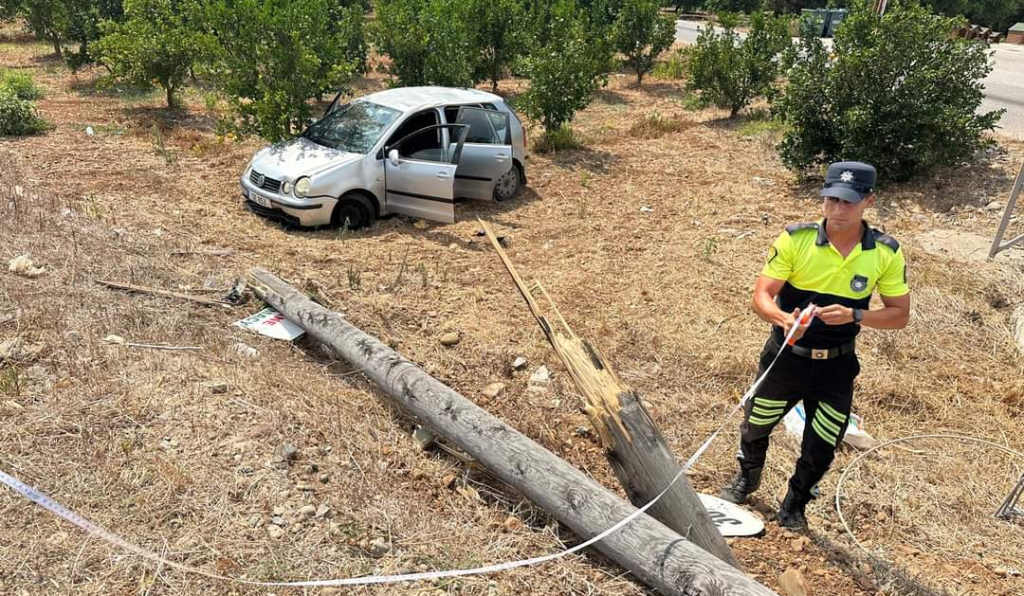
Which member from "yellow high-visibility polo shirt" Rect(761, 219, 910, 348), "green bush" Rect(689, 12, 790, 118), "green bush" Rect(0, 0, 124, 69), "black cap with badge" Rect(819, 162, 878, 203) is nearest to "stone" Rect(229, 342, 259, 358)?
"yellow high-visibility polo shirt" Rect(761, 219, 910, 348)

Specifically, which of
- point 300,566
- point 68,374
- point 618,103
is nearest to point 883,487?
point 300,566

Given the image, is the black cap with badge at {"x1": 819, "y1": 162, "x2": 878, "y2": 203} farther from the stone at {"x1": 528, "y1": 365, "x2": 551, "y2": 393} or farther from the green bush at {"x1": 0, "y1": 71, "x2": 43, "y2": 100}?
the green bush at {"x1": 0, "y1": 71, "x2": 43, "y2": 100}

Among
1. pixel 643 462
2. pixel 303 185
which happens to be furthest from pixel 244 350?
pixel 303 185

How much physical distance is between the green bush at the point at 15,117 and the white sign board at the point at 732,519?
470 inches

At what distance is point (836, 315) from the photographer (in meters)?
2.84

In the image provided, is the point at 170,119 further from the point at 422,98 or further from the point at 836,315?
the point at 836,315

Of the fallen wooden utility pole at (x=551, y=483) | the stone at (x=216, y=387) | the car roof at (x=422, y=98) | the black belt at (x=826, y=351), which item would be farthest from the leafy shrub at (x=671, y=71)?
the stone at (x=216, y=387)

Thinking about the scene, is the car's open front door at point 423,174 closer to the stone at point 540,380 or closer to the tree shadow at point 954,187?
the stone at point 540,380

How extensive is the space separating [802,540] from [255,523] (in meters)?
2.77

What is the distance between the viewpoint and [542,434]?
4.14 m

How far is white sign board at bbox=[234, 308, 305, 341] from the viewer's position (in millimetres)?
4922

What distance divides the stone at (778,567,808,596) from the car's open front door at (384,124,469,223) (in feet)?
18.2

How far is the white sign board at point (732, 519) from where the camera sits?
138 inches

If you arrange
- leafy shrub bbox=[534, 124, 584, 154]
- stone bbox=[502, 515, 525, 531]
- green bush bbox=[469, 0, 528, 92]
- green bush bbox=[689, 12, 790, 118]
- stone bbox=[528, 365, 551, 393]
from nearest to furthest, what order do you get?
1. stone bbox=[502, 515, 525, 531]
2. stone bbox=[528, 365, 551, 393]
3. leafy shrub bbox=[534, 124, 584, 154]
4. green bush bbox=[689, 12, 790, 118]
5. green bush bbox=[469, 0, 528, 92]
